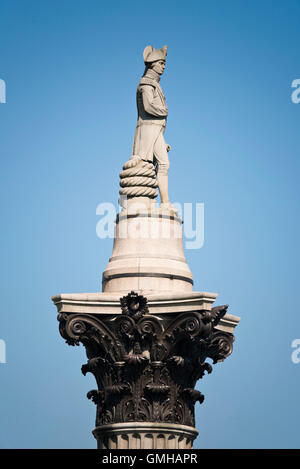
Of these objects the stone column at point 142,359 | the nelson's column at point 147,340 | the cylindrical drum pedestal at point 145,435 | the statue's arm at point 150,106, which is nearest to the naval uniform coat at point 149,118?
the statue's arm at point 150,106

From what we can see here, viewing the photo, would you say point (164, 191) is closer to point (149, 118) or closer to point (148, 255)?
point (149, 118)

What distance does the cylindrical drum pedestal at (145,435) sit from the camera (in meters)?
37.1

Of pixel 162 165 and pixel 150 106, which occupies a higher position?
pixel 150 106

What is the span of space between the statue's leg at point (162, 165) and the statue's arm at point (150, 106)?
26.5 inches

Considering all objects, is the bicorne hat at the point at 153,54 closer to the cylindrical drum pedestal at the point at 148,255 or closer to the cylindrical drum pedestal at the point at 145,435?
the cylindrical drum pedestal at the point at 148,255

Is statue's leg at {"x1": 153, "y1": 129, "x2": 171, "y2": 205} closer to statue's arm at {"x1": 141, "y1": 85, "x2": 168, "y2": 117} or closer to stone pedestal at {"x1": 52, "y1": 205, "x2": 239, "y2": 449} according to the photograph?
statue's arm at {"x1": 141, "y1": 85, "x2": 168, "y2": 117}

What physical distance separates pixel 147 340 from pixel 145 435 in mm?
2836

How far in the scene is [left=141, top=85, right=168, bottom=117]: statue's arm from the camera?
41.3 meters

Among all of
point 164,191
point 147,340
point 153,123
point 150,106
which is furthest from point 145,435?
point 150,106

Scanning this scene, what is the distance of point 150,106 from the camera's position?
136ft

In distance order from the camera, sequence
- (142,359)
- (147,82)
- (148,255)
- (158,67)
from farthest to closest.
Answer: (158,67)
(147,82)
(148,255)
(142,359)

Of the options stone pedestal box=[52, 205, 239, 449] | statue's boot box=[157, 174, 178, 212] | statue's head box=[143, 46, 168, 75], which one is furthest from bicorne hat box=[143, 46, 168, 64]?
stone pedestal box=[52, 205, 239, 449]
